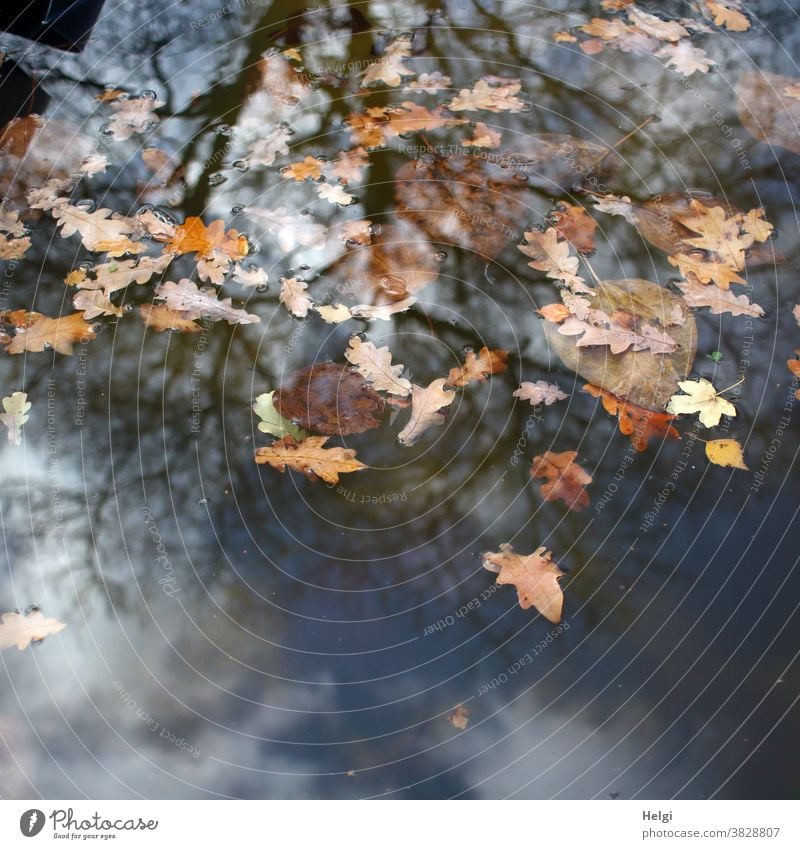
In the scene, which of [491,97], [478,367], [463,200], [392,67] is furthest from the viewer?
[392,67]

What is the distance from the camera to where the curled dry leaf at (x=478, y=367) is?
1.97 metres

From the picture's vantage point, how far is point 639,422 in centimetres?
188

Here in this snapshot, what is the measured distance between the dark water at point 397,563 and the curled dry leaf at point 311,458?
3 centimetres

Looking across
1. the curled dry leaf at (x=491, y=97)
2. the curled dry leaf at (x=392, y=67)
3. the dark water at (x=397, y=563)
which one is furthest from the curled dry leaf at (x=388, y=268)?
the curled dry leaf at (x=392, y=67)

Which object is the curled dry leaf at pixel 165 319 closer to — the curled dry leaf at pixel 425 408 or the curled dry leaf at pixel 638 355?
the curled dry leaf at pixel 425 408

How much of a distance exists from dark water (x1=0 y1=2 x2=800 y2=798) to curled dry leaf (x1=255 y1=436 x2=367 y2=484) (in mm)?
31

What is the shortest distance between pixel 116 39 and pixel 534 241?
1.63 meters

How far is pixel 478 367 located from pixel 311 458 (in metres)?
0.48

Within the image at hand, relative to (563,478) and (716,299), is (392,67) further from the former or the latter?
(563,478)

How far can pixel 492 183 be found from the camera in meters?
2.24

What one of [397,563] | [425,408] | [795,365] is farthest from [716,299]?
[397,563]
